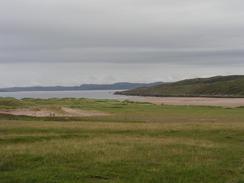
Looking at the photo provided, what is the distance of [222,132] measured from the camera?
34.1m

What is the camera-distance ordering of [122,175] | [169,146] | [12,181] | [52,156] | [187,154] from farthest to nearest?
[169,146] → [187,154] → [52,156] → [122,175] → [12,181]

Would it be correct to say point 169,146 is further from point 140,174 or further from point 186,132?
point 186,132

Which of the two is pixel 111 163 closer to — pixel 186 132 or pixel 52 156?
pixel 52 156

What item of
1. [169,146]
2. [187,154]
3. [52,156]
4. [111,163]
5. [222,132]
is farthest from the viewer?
[222,132]

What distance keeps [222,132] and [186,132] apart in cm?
237

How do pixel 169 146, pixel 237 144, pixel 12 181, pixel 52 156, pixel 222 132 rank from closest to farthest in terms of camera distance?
pixel 12 181
pixel 52 156
pixel 169 146
pixel 237 144
pixel 222 132

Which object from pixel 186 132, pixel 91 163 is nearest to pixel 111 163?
pixel 91 163

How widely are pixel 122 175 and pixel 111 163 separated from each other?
7.15 feet

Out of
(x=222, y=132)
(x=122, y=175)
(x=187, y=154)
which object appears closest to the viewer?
(x=122, y=175)

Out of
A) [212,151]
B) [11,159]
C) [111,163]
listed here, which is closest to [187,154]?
[212,151]

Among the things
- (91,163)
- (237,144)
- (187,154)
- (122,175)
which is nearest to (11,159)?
(91,163)

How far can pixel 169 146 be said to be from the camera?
24.7 m

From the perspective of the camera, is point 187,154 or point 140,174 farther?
point 187,154

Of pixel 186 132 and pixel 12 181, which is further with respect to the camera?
pixel 186 132
